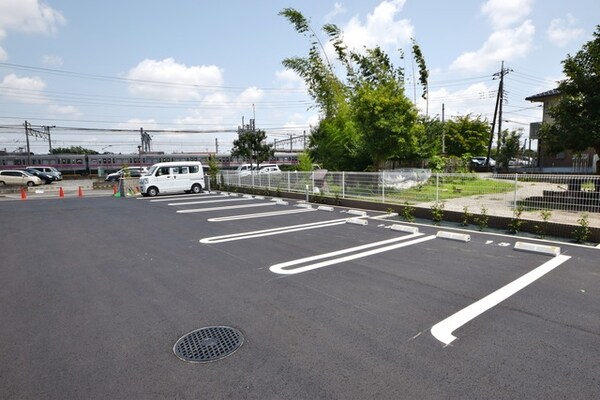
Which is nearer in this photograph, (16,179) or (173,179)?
(173,179)

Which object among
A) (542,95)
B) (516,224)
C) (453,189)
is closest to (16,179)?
(453,189)

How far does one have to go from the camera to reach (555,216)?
24.1ft

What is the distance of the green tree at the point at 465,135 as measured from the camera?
30078 millimetres

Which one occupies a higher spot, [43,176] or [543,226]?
[43,176]

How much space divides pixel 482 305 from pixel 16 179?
33704 mm

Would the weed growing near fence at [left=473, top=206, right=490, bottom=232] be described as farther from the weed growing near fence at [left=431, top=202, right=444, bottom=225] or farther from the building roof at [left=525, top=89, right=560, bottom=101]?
the building roof at [left=525, top=89, right=560, bottom=101]

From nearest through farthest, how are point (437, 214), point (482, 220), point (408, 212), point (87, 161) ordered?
point (482, 220) < point (437, 214) < point (408, 212) < point (87, 161)

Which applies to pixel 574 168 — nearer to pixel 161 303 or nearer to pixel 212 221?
pixel 212 221

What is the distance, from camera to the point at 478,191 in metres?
9.36

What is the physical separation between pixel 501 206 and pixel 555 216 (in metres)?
1.11

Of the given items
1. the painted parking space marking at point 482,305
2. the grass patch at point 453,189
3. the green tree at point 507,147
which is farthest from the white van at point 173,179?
the green tree at point 507,147

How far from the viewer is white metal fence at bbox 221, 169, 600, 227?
23.3 ft

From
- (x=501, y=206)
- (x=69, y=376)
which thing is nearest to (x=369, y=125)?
(x=501, y=206)

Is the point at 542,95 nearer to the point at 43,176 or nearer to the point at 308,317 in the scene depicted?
the point at 308,317
